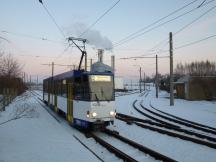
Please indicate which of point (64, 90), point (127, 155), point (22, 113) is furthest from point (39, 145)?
point (22, 113)

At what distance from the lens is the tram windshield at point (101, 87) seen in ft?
49.8

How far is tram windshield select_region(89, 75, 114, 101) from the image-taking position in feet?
49.8

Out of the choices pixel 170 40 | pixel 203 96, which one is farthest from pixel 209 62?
pixel 170 40

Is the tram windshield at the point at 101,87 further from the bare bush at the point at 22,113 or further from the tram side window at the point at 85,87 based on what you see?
the bare bush at the point at 22,113

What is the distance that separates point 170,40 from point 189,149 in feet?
77.9

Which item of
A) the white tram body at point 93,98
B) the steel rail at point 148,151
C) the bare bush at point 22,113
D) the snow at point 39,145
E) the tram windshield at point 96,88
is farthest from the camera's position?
the bare bush at point 22,113

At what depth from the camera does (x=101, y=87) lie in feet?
50.6

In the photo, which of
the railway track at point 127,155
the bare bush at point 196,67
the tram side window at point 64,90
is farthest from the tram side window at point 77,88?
the bare bush at point 196,67

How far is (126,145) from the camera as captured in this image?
12484 mm

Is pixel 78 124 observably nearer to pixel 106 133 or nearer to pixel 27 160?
pixel 106 133

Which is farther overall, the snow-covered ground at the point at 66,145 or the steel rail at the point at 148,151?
the snow-covered ground at the point at 66,145

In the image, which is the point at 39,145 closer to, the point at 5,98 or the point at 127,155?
the point at 127,155

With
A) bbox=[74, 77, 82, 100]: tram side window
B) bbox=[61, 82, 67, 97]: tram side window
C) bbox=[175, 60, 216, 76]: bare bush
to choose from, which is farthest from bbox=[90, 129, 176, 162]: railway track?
bbox=[175, 60, 216, 76]: bare bush

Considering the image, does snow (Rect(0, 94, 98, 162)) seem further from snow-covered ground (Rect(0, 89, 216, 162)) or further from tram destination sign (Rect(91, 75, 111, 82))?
tram destination sign (Rect(91, 75, 111, 82))
